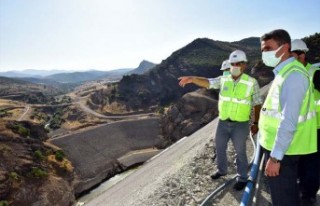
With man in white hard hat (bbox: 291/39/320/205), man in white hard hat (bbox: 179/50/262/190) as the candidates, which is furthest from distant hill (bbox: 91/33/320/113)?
man in white hard hat (bbox: 291/39/320/205)

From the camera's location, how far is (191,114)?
2019 inches

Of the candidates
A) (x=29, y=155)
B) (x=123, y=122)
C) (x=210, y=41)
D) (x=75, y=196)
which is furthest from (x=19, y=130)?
(x=210, y=41)

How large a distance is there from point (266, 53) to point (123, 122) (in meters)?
57.8

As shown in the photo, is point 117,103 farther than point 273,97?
Yes

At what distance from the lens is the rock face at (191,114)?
49094 mm

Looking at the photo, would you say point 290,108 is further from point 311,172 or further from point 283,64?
point 311,172

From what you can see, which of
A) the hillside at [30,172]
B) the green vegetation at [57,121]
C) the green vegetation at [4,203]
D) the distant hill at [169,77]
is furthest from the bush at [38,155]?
the distant hill at [169,77]

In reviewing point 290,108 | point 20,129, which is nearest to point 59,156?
point 20,129

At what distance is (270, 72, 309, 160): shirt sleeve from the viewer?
11.3 ft

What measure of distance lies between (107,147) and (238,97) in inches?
1802

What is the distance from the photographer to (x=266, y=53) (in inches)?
A: 151

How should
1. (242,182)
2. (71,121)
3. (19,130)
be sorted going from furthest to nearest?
(71,121) → (19,130) → (242,182)

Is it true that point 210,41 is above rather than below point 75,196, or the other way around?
above

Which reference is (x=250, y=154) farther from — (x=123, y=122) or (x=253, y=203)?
(x=123, y=122)
